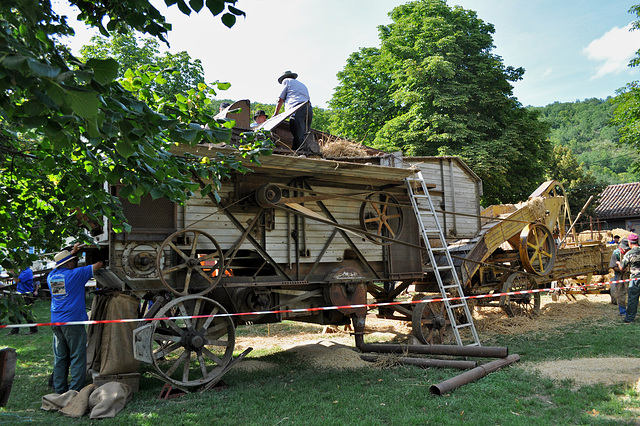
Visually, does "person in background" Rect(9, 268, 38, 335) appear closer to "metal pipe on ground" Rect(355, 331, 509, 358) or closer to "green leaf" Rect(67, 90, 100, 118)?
"green leaf" Rect(67, 90, 100, 118)

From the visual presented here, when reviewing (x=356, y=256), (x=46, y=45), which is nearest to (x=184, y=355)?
(x=356, y=256)

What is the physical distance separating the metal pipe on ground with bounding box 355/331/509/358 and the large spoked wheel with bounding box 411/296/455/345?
41.3 inches

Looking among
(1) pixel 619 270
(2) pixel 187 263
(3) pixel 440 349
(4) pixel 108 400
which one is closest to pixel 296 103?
(2) pixel 187 263

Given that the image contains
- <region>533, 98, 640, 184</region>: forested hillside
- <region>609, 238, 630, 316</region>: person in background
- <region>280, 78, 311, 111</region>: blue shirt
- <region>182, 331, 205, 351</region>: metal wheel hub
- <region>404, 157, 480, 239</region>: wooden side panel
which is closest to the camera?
<region>182, 331, 205, 351</region>: metal wheel hub

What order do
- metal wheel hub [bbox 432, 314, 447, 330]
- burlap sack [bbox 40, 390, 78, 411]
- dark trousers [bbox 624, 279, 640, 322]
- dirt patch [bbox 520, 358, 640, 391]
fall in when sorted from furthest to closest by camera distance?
dark trousers [bbox 624, 279, 640, 322] → metal wheel hub [bbox 432, 314, 447, 330] → dirt patch [bbox 520, 358, 640, 391] → burlap sack [bbox 40, 390, 78, 411]

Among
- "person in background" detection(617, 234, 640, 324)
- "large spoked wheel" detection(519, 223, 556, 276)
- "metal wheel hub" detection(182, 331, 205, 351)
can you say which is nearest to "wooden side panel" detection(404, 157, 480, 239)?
"large spoked wheel" detection(519, 223, 556, 276)

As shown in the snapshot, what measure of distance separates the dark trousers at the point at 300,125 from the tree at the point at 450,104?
1284 centimetres

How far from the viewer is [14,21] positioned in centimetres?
254

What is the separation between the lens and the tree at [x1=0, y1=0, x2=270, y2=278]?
2218 millimetres

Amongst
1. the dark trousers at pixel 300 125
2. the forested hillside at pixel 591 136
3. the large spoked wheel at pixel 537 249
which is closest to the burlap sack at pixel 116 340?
the dark trousers at pixel 300 125

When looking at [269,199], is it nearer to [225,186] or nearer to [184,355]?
[225,186]

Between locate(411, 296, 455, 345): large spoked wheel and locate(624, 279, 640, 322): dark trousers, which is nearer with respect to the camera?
locate(411, 296, 455, 345): large spoked wheel

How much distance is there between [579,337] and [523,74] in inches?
690

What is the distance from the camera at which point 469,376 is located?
249 inches
